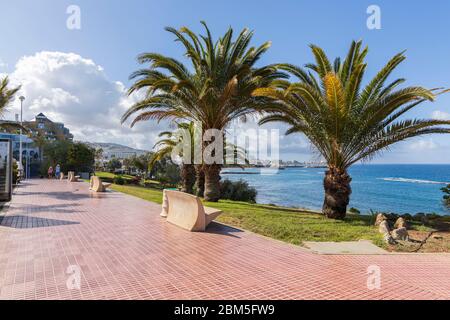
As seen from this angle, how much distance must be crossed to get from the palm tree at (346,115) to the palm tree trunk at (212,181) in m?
4.54

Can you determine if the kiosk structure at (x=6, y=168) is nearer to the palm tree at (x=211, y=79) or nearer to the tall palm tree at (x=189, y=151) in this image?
the palm tree at (x=211, y=79)

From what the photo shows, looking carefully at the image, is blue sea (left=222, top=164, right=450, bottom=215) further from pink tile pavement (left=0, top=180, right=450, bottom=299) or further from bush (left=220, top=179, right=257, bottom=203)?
pink tile pavement (left=0, top=180, right=450, bottom=299)

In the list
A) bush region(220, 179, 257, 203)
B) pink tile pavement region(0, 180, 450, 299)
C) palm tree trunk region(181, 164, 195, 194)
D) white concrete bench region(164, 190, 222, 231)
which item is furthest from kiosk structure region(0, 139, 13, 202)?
bush region(220, 179, 257, 203)

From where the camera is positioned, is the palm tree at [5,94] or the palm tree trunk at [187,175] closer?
the palm tree at [5,94]

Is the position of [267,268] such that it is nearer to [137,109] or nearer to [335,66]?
[335,66]

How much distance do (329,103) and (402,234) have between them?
4.36m

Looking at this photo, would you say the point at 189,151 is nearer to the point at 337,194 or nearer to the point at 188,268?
the point at 337,194

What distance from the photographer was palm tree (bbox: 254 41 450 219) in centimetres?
946

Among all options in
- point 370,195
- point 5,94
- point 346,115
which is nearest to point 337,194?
point 346,115

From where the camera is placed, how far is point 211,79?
500 inches

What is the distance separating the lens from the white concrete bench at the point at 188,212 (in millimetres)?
7750

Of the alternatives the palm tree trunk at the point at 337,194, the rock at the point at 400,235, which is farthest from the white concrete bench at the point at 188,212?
the palm tree trunk at the point at 337,194
